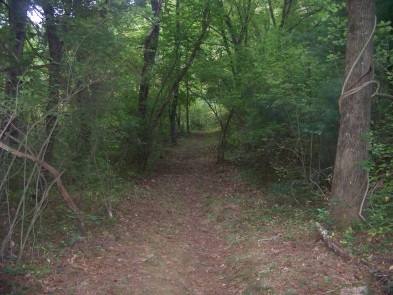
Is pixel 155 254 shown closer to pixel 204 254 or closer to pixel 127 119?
pixel 204 254

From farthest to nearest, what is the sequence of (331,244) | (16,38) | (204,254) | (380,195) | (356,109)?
1. (204,254)
2. (16,38)
3. (356,109)
4. (380,195)
5. (331,244)

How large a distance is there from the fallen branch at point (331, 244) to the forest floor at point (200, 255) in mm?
106

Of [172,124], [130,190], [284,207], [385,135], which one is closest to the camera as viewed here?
[385,135]

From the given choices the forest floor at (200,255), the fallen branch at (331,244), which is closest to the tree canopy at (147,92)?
the fallen branch at (331,244)

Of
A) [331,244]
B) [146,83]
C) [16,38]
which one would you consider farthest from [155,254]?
[146,83]

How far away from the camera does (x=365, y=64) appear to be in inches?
276

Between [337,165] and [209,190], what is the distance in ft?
24.4

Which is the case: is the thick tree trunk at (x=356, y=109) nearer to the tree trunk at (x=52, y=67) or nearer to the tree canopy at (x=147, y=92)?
the tree canopy at (x=147, y=92)

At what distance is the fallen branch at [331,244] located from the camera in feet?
19.9

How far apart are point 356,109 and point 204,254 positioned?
4.23 metres

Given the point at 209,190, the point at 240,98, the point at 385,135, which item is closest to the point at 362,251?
the point at 385,135

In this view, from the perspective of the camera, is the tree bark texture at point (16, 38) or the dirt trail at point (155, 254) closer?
the dirt trail at point (155, 254)

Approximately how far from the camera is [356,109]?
23.2ft

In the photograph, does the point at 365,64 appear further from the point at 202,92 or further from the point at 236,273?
the point at 202,92
